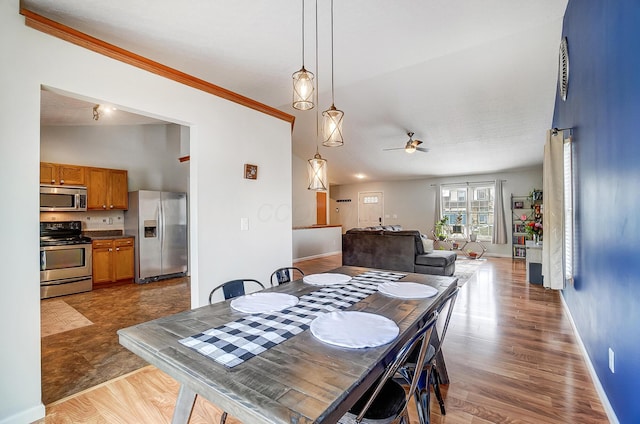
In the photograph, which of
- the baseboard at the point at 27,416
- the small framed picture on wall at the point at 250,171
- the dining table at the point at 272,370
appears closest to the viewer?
the dining table at the point at 272,370

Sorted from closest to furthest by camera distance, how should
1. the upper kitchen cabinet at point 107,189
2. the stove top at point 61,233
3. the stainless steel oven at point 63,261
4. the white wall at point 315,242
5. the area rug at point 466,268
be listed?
the stainless steel oven at point 63,261, the stove top at point 61,233, the upper kitchen cabinet at point 107,189, the area rug at point 466,268, the white wall at point 315,242

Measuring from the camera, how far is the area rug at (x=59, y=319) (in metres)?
3.20

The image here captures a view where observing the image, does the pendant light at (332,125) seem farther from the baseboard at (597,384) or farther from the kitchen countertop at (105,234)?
the kitchen countertop at (105,234)

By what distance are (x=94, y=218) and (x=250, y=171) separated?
4.01 metres

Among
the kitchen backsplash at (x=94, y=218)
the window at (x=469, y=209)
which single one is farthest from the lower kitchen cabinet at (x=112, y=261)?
the window at (x=469, y=209)

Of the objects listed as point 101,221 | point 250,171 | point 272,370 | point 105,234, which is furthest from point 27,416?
point 101,221

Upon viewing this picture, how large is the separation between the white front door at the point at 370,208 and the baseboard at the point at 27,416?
9308 mm

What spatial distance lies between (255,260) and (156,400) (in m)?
1.49

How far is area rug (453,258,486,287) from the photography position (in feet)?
17.7

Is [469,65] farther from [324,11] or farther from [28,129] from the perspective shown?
[28,129]

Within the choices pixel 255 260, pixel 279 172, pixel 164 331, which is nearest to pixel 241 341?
pixel 164 331

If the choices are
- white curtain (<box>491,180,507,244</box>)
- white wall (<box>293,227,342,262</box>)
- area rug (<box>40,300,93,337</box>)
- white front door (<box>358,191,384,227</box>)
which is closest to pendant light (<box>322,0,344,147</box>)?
area rug (<box>40,300,93,337</box>)

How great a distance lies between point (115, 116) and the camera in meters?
4.77

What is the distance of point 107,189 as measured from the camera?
17.1 ft
